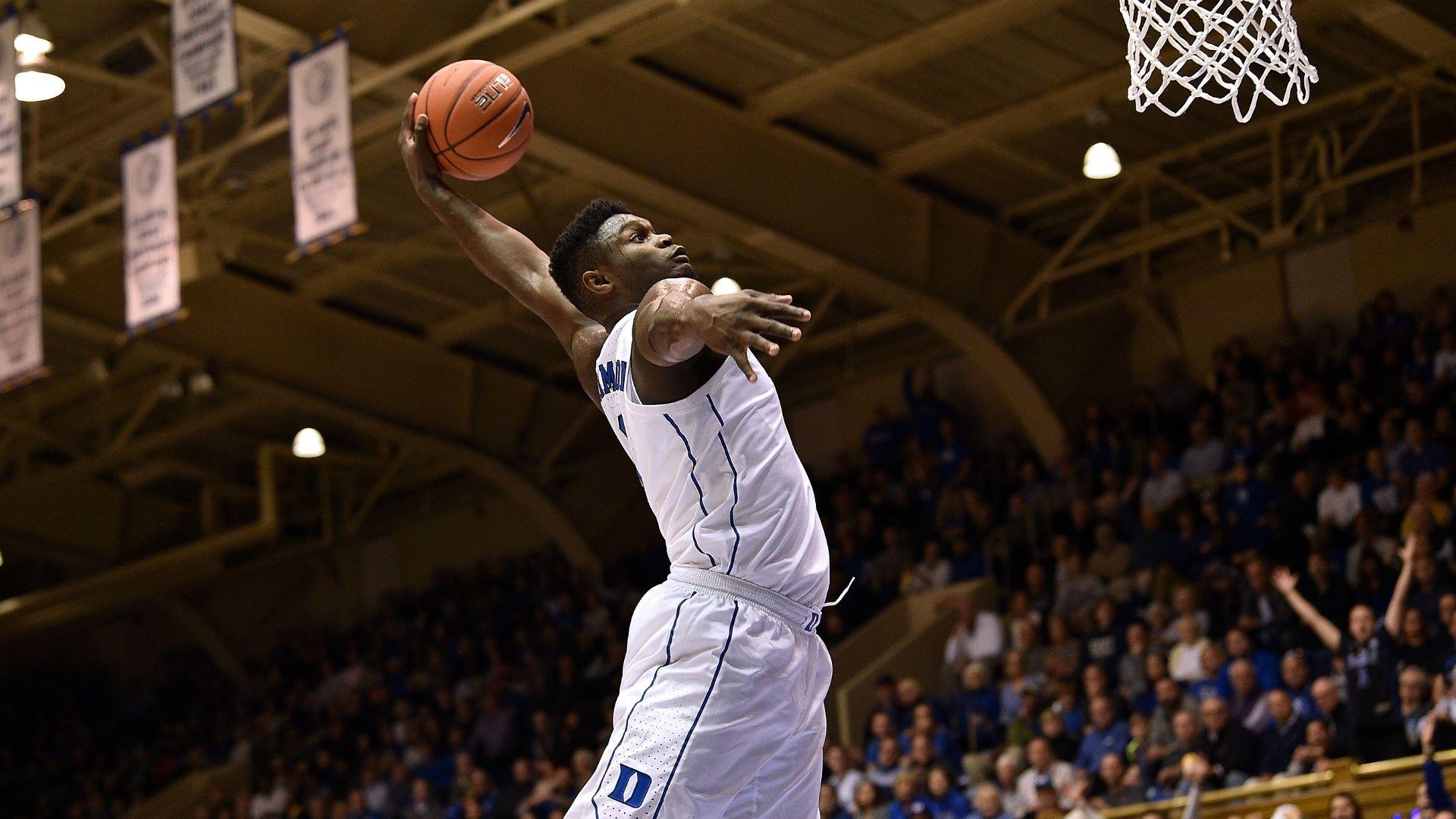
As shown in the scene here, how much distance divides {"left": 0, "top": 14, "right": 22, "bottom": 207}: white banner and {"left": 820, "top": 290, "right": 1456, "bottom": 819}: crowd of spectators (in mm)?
7422

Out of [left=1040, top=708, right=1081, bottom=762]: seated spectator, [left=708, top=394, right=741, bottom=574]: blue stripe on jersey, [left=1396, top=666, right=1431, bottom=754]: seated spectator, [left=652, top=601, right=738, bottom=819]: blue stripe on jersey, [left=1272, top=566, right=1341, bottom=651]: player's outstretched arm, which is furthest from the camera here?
[left=1040, top=708, right=1081, bottom=762]: seated spectator

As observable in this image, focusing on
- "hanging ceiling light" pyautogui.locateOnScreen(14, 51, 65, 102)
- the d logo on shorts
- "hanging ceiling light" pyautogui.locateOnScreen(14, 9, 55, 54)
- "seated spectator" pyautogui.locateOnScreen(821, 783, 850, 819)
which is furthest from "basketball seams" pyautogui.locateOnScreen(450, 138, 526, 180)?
"hanging ceiling light" pyautogui.locateOnScreen(14, 51, 65, 102)

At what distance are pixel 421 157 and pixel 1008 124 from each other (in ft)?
37.1

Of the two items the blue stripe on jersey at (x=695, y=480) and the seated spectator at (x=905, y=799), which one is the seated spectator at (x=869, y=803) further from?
the blue stripe on jersey at (x=695, y=480)

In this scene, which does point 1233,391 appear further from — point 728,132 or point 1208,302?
point 728,132

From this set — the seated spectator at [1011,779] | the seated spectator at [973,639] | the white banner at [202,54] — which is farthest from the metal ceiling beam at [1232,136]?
the white banner at [202,54]

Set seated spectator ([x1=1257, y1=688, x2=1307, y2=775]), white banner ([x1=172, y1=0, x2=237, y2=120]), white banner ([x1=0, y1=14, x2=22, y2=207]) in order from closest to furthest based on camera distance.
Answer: seated spectator ([x1=1257, y1=688, x2=1307, y2=775]) → white banner ([x1=172, y1=0, x2=237, y2=120]) → white banner ([x1=0, y1=14, x2=22, y2=207])

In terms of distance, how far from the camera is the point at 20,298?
14.3 meters

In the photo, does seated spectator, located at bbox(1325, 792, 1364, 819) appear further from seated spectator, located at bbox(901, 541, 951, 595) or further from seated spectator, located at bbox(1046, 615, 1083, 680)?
seated spectator, located at bbox(901, 541, 951, 595)

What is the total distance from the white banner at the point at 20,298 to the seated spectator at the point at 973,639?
7.79 metres

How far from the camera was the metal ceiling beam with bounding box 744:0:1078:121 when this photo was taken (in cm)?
1387

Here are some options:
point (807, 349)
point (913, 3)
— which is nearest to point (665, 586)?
point (913, 3)

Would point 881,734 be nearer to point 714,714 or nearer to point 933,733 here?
point 933,733

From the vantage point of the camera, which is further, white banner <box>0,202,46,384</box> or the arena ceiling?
the arena ceiling
